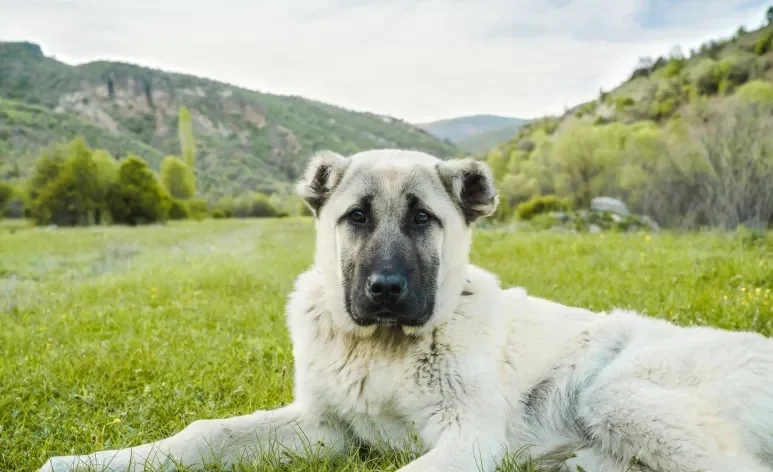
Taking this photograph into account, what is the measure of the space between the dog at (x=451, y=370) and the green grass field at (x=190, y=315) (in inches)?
14.5

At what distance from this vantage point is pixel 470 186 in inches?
153

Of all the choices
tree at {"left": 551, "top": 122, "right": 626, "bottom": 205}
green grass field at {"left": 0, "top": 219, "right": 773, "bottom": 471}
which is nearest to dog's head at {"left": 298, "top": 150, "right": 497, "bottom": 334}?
green grass field at {"left": 0, "top": 219, "right": 773, "bottom": 471}

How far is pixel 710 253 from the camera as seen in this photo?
10641 millimetres

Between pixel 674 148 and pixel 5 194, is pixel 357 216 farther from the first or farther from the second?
pixel 674 148

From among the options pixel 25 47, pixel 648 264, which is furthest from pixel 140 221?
pixel 25 47

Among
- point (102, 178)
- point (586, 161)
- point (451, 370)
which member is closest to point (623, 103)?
point (586, 161)

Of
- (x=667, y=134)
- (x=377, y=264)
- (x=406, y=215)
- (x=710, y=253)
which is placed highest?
(x=667, y=134)

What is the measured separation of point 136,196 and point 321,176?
3115cm

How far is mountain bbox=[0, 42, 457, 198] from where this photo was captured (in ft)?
158

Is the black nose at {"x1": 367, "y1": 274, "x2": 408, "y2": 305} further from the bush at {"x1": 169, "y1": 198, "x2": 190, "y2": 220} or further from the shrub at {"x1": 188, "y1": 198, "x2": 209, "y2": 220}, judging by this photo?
the shrub at {"x1": 188, "y1": 198, "x2": 209, "y2": 220}

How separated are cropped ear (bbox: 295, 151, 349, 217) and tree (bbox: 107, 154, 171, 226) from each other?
95.9 feet

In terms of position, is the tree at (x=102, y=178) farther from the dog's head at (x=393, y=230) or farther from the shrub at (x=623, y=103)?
the shrub at (x=623, y=103)

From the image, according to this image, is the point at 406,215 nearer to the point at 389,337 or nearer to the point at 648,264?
the point at 389,337

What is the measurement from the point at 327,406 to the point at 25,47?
279 ft
